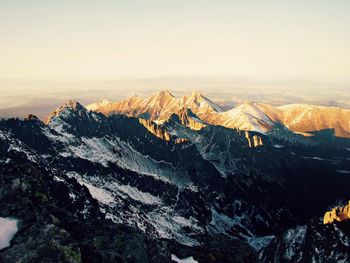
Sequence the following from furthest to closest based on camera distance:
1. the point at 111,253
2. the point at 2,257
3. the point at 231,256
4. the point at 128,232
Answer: the point at 231,256
the point at 128,232
the point at 111,253
the point at 2,257

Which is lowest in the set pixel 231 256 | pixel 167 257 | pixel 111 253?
pixel 231 256

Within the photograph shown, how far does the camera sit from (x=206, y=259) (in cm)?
7762

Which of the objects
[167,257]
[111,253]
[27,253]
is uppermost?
[27,253]

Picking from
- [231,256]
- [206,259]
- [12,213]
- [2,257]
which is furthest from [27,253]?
[231,256]

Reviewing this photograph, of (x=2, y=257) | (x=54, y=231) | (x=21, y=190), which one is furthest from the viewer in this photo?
(x=21, y=190)

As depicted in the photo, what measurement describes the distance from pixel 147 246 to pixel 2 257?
21.0 metres

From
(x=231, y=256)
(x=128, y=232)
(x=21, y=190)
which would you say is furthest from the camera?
(x=231, y=256)

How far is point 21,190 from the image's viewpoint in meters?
68.9

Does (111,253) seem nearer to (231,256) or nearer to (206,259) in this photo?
(206,259)

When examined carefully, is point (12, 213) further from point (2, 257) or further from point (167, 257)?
point (167, 257)

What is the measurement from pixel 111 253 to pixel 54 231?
850 cm

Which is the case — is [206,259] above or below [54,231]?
below

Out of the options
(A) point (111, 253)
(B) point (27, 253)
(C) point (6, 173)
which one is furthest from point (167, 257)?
(C) point (6, 173)

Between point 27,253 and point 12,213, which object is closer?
point 27,253
